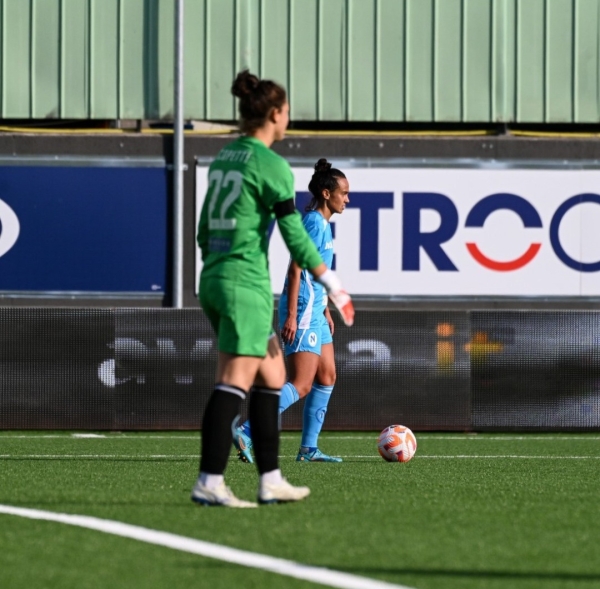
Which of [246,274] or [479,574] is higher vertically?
[246,274]

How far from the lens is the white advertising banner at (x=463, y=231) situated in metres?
16.7

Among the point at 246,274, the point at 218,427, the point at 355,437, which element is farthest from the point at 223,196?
the point at 355,437

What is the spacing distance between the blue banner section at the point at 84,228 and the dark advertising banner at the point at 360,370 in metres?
2.69

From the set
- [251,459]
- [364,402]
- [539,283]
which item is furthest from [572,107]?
[251,459]

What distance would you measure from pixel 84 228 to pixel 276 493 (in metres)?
10.8

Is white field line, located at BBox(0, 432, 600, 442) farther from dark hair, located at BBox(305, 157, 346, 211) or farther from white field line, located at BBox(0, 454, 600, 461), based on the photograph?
dark hair, located at BBox(305, 157, 346, 211)

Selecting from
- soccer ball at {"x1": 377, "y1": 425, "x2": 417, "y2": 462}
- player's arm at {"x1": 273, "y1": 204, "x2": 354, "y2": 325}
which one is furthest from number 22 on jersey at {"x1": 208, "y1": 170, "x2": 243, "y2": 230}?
soccer ball at {"x1": 377, "y1": 425, "x2": 417, "y2": 462}

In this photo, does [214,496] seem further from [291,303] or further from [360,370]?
[360,370]

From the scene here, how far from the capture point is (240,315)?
6.00 meters

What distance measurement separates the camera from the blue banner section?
54.2ft

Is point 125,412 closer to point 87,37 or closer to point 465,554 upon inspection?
point 87,37

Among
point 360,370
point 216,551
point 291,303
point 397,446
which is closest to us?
point 216,551

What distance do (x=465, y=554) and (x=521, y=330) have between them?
9.58 m

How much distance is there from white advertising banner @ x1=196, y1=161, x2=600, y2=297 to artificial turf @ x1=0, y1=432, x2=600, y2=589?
6.94 meters
